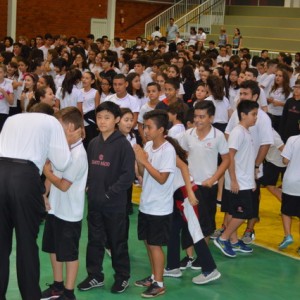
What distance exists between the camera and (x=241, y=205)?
663 centimetres

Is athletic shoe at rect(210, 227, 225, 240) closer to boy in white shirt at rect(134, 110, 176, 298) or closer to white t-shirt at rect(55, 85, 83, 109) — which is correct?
boy in white shirt at rect(134, 110, 176, 298)

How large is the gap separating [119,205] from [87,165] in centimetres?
48

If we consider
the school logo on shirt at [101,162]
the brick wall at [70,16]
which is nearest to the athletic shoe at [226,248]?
the school logo on shirt at [101,162]

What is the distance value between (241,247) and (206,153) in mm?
1237

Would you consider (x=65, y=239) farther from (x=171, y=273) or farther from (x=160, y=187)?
(x=171, y=273)

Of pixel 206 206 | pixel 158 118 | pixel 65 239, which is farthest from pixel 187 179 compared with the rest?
pixel 65 239

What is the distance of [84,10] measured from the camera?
2636 centimetres

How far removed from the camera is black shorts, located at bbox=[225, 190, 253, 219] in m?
6.63

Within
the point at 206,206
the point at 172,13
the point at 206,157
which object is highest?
the point at 172,13

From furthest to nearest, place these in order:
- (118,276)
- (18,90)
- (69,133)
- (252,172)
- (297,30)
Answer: (297,30) < (18,90) < (252,172) < (118,276) < (69,133)

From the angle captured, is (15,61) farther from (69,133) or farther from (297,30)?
(297,30)

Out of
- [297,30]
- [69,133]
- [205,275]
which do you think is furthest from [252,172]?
[297,30]

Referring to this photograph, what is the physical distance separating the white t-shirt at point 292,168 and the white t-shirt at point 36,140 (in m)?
2.82

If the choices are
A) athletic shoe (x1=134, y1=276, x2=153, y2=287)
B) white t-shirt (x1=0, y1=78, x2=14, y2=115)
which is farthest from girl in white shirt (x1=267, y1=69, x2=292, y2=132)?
athletic shoe (x1=134, y1=276, x2=153, y2=287)
